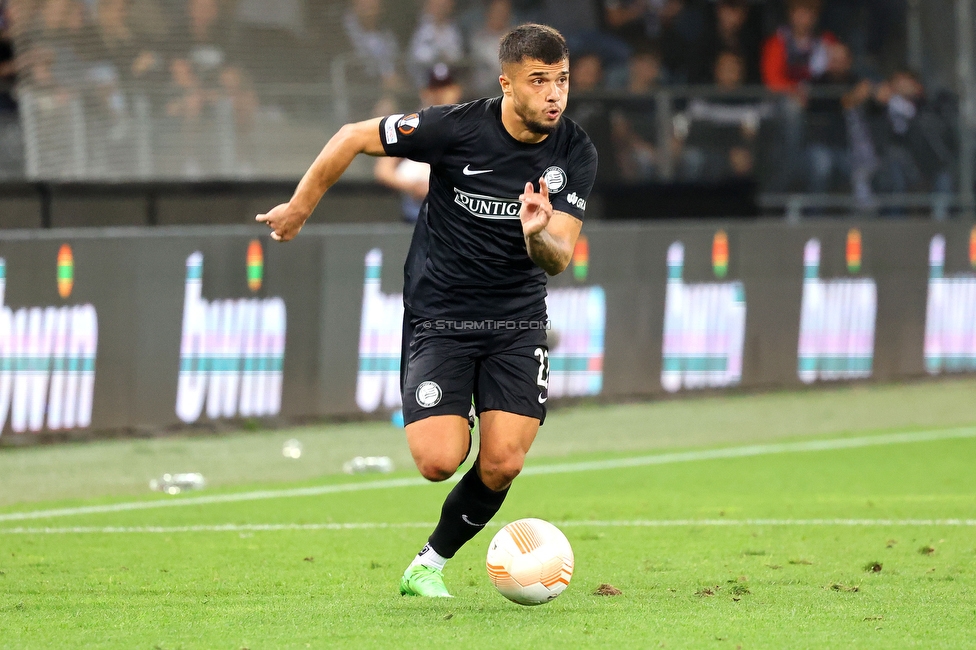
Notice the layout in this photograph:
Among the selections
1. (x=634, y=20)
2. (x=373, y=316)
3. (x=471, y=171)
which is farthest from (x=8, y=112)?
(x=471, y=171)

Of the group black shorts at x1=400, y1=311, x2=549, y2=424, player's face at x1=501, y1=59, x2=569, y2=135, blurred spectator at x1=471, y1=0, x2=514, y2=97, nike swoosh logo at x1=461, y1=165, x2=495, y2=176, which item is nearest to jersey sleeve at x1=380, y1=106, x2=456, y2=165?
nike swoosh logo at x1=461, y1=165, x2=495, y2=176

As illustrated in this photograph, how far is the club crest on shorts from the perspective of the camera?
236 inches

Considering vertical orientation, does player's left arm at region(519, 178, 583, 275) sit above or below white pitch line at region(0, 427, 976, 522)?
above

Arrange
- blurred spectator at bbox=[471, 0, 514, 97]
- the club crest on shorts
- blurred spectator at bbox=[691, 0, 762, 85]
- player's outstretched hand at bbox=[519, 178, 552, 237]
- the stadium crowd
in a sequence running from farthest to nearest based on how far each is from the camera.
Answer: blurred spectator at bbox=[691, 0, 762, 85]
blurred spectator at bbox=[471, 0, 514, 97]
the stadium crowd
the club crest on shorts
player's outstretched hand at bbox=[519, 178, 552, 237]

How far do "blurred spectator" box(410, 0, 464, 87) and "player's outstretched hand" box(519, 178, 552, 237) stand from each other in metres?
8.76

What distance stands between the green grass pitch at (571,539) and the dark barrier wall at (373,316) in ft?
1.17

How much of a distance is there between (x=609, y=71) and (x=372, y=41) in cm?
237

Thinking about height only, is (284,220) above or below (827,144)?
below

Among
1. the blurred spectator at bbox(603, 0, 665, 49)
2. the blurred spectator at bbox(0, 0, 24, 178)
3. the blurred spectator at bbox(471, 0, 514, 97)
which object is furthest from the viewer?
the blurred spectator at bbox(603, 0, 665, 49)

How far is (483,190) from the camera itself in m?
6.04

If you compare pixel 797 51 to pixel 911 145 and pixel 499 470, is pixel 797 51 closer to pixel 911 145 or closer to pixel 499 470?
pixel 911 145

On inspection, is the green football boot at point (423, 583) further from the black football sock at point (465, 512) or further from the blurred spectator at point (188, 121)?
the blurred spectator at point (188, 121)

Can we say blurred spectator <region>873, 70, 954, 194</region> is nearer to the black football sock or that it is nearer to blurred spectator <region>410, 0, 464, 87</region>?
blurred spectator <region>410, 0, 464, 87</region>

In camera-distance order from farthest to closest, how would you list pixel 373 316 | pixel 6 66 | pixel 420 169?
pixel 6 66 → pixel 373 316 → pixel 420 169
